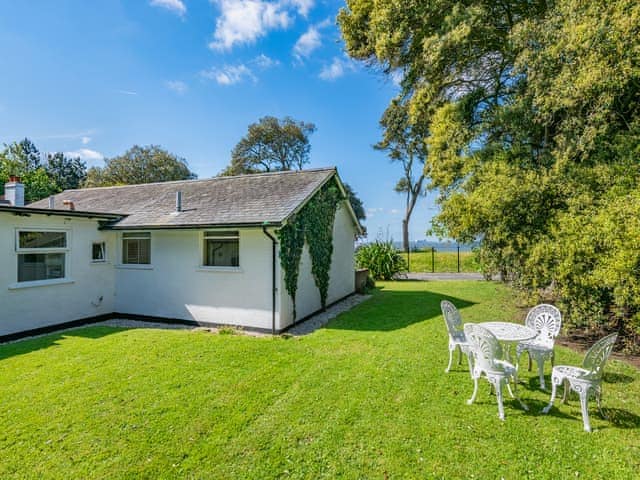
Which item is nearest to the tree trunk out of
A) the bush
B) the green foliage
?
the bush

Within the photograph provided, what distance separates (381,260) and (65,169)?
61060 mm

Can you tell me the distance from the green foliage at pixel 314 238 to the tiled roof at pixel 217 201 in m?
0.50

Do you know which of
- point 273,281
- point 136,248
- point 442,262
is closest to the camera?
point 273,281

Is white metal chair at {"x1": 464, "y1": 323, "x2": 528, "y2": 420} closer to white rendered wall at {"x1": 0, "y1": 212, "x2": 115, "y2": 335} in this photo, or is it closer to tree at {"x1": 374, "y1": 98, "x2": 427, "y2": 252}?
white rendered wall at {"x1": 0, "y1": 212, "x2": 115, "y2": 335}

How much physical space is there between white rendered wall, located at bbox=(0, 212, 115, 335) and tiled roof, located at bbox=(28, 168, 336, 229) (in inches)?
48.3

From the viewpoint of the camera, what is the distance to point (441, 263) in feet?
85.4

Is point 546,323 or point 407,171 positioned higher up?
point 407,171

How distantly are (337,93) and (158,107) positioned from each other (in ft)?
30.6

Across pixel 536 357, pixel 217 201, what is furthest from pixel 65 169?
pixel 536 357

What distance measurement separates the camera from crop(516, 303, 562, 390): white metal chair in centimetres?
544

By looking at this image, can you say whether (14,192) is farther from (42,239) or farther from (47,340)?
(47,340)

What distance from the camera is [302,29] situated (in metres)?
14.6

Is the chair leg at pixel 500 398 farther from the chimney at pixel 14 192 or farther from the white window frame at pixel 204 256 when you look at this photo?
the chimney at pixel 14 192

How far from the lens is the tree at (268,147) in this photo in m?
42.2
